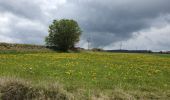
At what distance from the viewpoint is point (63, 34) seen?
398 feet

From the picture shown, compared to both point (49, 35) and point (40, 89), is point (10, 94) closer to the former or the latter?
point (40, 89)

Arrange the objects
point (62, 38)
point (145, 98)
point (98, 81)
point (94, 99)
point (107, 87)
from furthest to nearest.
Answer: point (62, 38) < point (98, 81) < point (107, 87) < point (145, 98) < point (94, 99)

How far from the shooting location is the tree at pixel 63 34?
11844 cm

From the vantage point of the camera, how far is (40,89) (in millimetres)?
15141

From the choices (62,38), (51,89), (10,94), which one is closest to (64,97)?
(51,89)

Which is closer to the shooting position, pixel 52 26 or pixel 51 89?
pixel 51 89

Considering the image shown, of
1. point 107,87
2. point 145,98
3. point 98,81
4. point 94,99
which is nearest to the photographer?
point 94,99

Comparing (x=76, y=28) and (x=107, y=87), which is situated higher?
(x=76, y=28)

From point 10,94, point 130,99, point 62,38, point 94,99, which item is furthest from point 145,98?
point 62,38

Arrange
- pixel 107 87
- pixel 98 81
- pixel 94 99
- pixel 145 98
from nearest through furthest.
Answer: pixel 94 99 → pixel 145 98 → pixel 107 87 → pixel 98 81

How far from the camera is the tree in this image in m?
118

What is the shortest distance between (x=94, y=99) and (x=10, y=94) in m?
2.98

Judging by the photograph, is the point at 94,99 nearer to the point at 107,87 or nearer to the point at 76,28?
the point at 107,87

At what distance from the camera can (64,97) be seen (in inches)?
583
